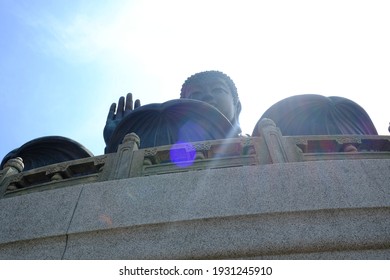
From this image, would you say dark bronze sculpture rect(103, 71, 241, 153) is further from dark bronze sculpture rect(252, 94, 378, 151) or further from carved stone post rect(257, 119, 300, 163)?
carved stone post rect(257, 119, 300, 163)

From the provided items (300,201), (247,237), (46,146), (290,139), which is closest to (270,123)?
(290,139)

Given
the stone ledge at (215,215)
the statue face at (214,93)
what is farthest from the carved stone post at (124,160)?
the statue face at (214,93)

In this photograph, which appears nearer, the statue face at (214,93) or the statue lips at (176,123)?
the statue lips at (176,123)

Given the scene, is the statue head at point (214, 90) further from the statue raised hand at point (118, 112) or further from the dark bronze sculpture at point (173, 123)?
the dark bronze sculpture at point (173, 123)

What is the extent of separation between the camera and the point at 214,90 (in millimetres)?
13547

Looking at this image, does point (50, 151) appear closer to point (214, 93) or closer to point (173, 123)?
point (173, 123)

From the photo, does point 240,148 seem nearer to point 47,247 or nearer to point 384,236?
point 384,236

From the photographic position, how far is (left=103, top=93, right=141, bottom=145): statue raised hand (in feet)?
48.4

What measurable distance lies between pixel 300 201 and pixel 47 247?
10.8 ft

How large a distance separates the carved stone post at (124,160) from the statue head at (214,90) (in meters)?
6.50

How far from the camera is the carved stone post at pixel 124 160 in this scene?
620 cm

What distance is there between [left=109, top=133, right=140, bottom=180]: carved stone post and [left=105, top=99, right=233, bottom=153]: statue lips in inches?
85.8

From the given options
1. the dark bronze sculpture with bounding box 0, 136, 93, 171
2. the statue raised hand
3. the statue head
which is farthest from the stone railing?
the statue raised hand

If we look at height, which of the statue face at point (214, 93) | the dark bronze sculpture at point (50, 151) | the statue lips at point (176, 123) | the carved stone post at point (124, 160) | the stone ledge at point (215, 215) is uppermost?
the statue face at point (214, 93)
